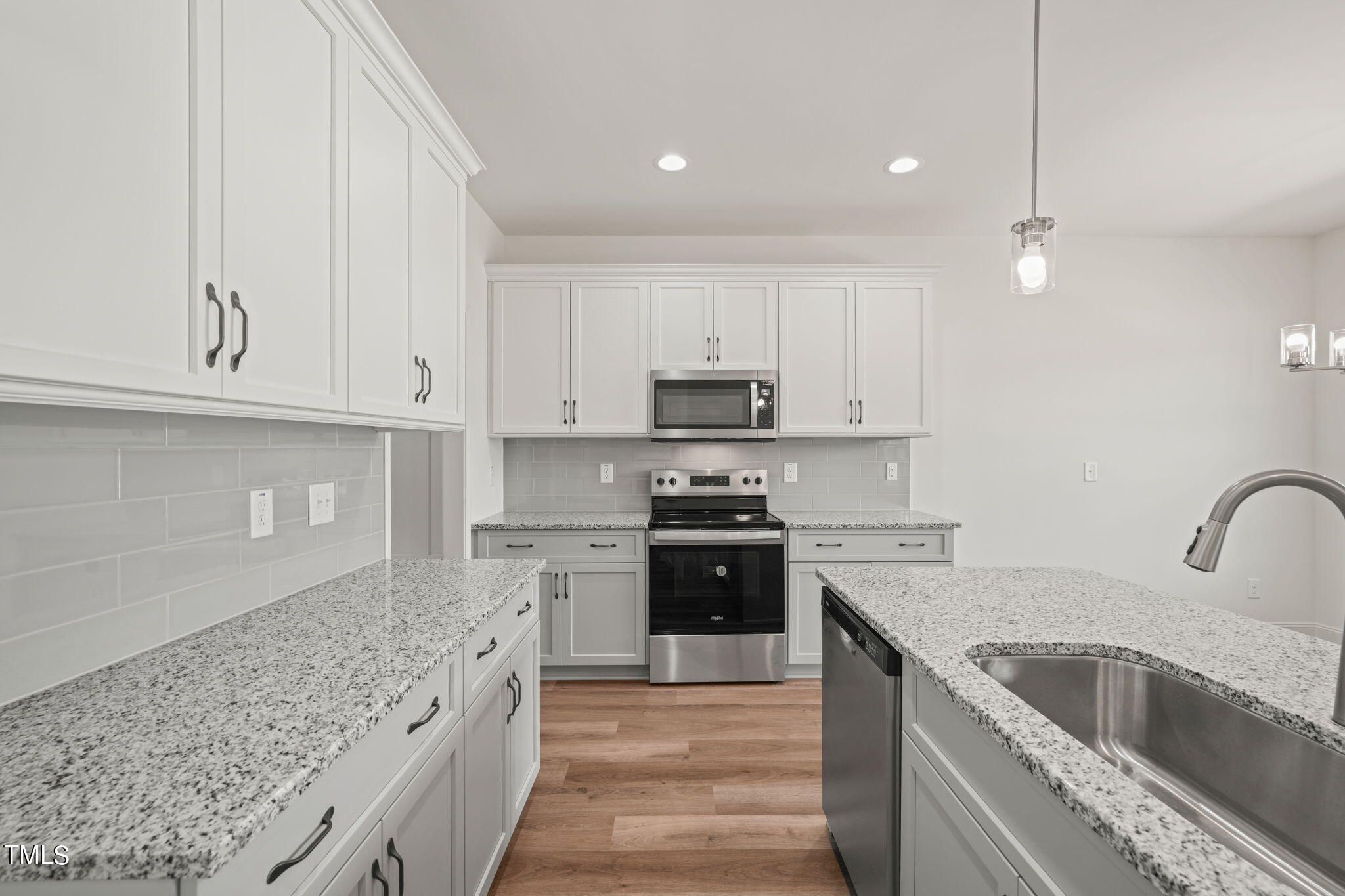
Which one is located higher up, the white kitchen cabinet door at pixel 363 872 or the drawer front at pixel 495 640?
the drawer front at pixel 495 640

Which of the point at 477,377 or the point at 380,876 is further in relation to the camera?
the point at 477,377

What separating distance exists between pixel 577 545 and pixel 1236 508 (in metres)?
2.70

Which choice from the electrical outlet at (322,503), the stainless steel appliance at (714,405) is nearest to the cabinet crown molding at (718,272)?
the stainless steel appliance at (714,405)

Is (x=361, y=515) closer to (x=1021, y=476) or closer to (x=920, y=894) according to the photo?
(x=920, y=894)

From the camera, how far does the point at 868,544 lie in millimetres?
3250

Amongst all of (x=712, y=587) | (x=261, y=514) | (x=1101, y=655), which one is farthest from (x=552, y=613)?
(x=1101, y=655)

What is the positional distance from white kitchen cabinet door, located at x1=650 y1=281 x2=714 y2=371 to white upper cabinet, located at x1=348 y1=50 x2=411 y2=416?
182cm

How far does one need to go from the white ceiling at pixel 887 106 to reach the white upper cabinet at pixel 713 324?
1.43 ft

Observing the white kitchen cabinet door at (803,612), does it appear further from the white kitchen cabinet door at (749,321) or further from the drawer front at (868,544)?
the white kitchen cabinet door at (749,321)

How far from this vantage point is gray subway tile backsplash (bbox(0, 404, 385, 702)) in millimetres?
989

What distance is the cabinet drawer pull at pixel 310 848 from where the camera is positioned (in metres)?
0.75

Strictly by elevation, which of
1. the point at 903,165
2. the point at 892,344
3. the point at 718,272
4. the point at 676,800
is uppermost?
the point at 903,165

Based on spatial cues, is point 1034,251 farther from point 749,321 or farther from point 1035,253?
point 749,321

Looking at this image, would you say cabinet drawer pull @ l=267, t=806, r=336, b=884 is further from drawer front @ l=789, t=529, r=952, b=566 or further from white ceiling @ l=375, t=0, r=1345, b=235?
drawer front @ l=789, t=529, r=952, b=566
